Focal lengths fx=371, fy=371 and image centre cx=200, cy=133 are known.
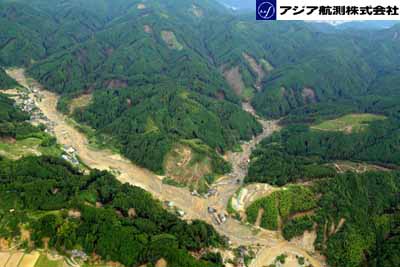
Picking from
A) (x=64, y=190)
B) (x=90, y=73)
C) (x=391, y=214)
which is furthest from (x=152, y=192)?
(x=90, y=73)

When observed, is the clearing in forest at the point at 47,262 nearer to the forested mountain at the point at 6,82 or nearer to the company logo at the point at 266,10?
the company logo at the point at 266,10

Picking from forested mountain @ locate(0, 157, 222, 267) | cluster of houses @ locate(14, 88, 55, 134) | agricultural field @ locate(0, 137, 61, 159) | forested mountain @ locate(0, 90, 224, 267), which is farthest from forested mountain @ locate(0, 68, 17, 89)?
forested mountain @ locate(0, 157, 222, 267)

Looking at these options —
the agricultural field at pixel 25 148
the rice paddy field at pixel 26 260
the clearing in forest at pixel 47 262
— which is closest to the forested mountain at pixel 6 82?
the agricultural field at pixel 25 148

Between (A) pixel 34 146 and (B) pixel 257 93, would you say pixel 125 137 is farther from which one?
(B) pixel 257 93

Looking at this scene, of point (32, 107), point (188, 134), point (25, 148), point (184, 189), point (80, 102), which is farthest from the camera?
point (80, 102)

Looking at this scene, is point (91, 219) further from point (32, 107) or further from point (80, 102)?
point (32, 107)

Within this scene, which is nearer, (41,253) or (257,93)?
(41,253)

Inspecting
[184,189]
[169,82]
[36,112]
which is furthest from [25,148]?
[169,82]
